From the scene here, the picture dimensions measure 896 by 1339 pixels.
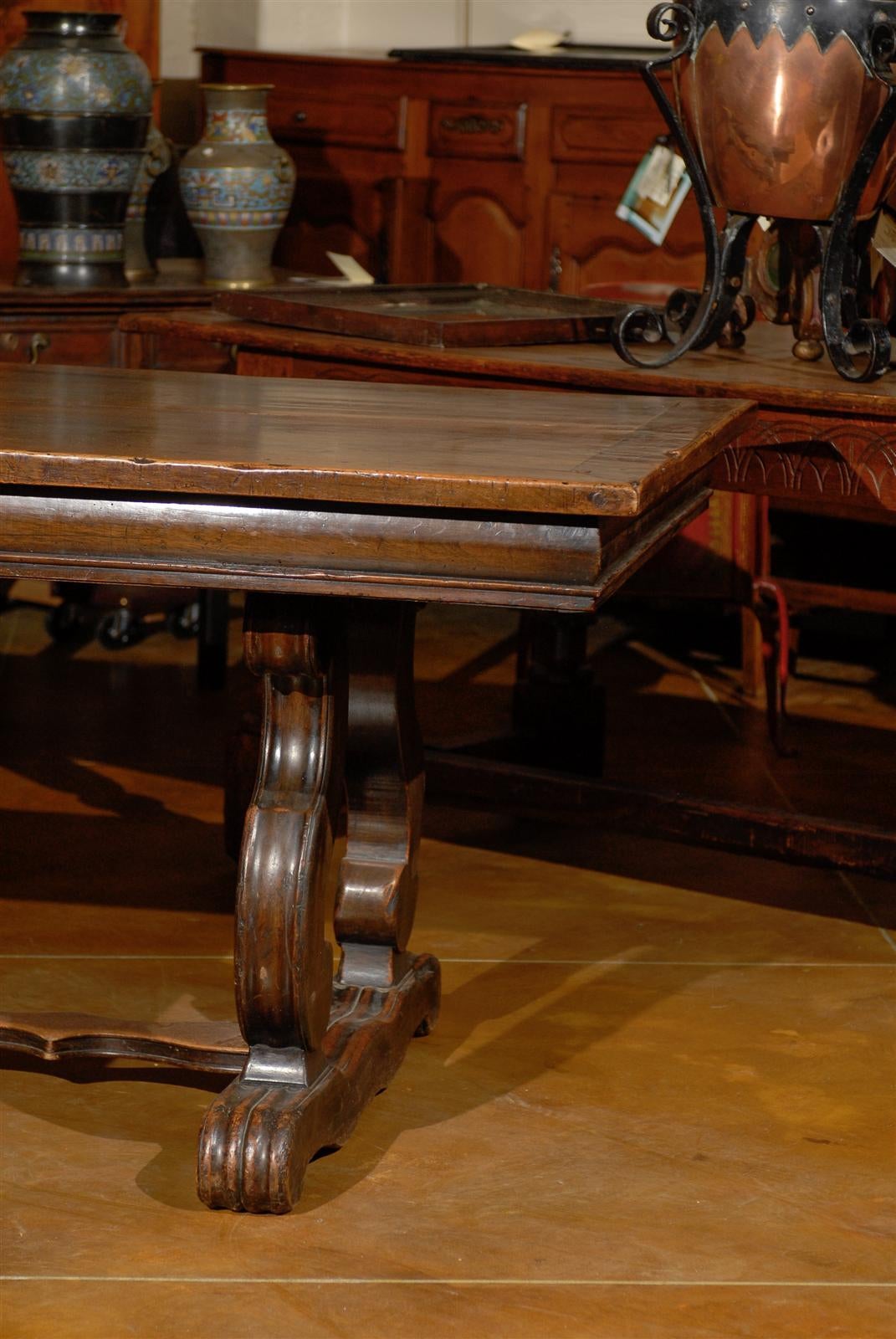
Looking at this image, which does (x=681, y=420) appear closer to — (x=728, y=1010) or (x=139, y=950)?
(x=728, y=1010)

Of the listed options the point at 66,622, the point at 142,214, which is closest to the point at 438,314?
the point at 142,214

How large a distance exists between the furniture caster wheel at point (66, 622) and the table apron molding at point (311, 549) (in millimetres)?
2479

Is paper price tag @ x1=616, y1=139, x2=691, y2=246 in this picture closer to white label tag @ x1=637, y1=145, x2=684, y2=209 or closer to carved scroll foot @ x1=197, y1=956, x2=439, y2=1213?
white label tag @ x1=637, y1=145, x2=684, y2=209

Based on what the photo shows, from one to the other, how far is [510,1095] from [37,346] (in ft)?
6.28

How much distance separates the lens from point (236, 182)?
12.2 feet

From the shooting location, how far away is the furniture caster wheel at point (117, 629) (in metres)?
4.07

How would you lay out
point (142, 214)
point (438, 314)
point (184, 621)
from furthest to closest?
point (184, 621) → point (142, 214) → point (438, 314)

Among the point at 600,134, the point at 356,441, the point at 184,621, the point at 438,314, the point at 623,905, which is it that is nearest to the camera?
the point at 356,441

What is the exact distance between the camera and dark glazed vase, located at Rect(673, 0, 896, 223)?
221 centimetres

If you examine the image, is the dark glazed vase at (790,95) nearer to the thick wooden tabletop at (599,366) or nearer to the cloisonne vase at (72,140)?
the thick wooden tabletop at (599,366)

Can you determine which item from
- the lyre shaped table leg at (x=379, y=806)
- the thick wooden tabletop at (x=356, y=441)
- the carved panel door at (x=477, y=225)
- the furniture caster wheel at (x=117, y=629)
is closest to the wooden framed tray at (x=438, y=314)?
the thick wooden tabletop at (x=356, y=441)

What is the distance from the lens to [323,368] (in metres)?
2.51

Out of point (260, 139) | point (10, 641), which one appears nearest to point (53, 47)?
point (260, 139)

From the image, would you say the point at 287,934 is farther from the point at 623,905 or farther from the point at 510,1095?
the point at 623,905
